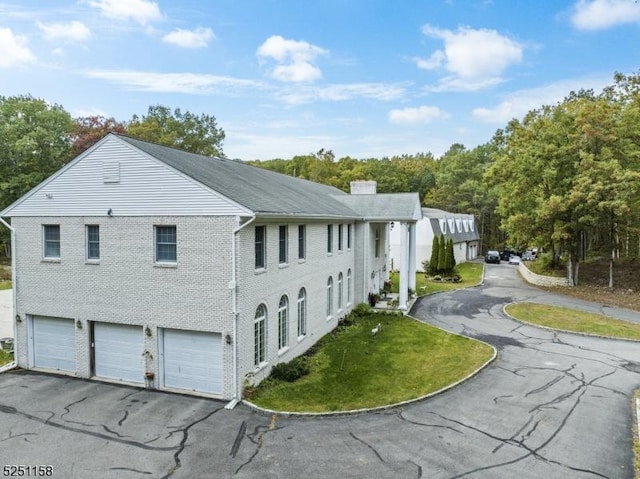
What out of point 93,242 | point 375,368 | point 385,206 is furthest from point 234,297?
point 385,206

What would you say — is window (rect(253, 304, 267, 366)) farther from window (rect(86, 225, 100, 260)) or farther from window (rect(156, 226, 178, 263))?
window (rect(86, 225, 100, 260))

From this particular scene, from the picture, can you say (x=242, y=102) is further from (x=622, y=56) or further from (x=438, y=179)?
(x=438, y=179)

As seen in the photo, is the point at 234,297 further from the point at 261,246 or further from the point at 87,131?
the point at 87,131

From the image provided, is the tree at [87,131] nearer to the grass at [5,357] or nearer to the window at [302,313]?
the grass at [5,357]

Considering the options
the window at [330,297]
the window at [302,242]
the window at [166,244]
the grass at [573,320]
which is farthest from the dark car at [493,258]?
the window at [166,244]

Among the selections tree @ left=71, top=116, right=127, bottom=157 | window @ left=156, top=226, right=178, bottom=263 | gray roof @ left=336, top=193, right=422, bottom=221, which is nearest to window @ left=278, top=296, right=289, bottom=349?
window @ left=156, top=226, right=178, bottom=263

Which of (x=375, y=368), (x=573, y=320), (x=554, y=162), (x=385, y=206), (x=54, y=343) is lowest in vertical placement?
(x=573, y=320)
